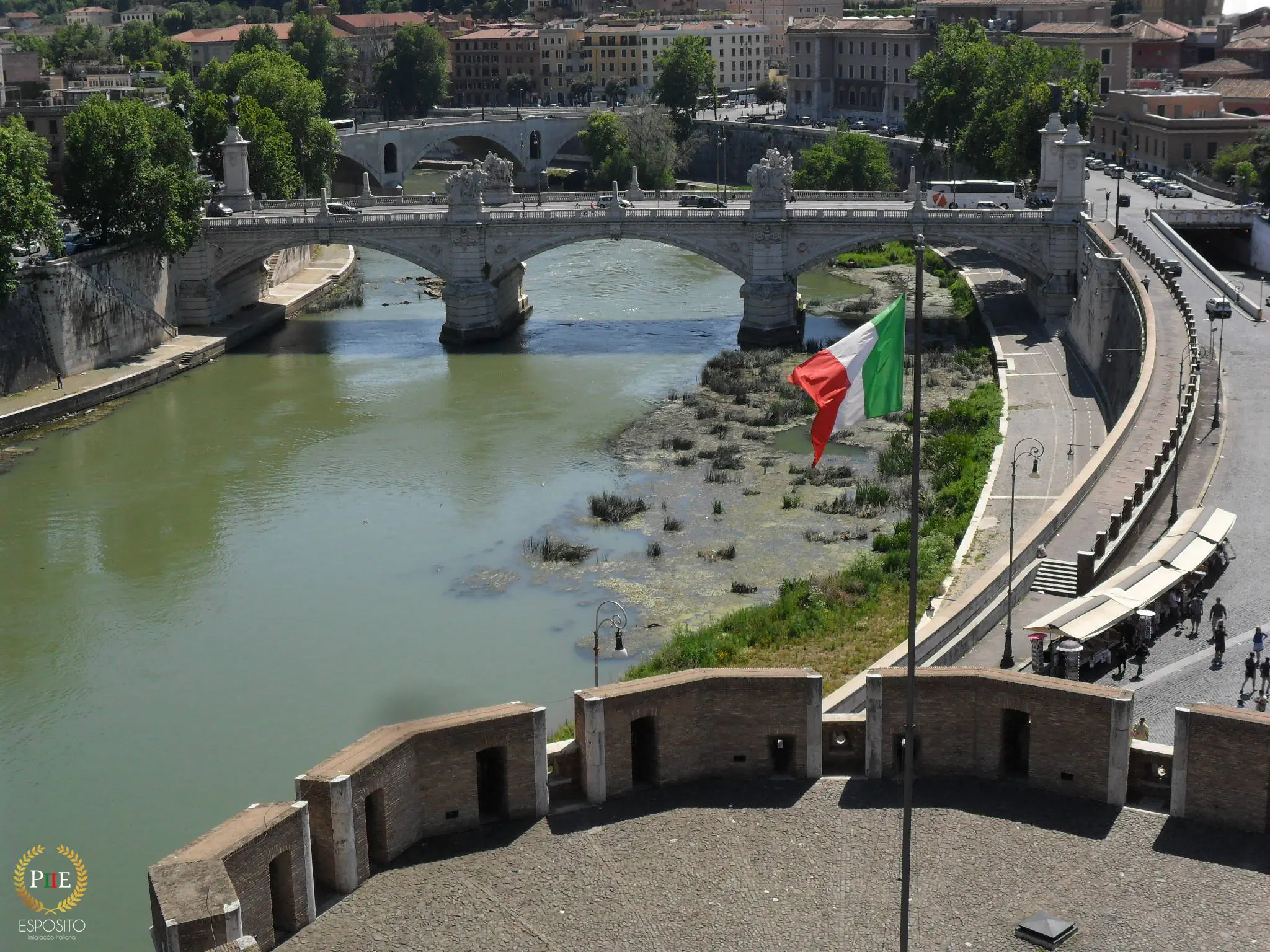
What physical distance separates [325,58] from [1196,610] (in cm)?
9732

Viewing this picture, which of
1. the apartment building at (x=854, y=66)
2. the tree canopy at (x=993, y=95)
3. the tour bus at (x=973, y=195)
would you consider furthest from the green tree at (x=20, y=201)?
the apartment building at (x=854, y=66)

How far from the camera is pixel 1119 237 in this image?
5453 cm

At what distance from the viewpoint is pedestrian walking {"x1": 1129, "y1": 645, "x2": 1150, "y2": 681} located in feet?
83.2

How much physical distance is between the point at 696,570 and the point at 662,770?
1572 cm

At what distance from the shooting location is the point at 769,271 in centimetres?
5550

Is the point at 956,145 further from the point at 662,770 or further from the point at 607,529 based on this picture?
the point at 662,770

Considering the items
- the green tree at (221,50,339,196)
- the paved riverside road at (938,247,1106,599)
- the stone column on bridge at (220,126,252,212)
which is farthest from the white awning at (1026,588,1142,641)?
the green tree at (221,50,339,196)

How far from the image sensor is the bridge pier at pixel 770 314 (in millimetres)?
54906

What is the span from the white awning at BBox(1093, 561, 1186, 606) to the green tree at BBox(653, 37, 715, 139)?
75.4 m

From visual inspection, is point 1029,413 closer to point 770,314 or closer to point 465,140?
point 770,314

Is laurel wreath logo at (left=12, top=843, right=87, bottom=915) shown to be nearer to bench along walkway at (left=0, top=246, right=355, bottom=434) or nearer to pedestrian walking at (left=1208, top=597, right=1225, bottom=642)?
pedestrian walking at (left=1208, top=597, right=1225, bottom=642)

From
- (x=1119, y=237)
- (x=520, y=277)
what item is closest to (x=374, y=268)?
(x=520, y=277)

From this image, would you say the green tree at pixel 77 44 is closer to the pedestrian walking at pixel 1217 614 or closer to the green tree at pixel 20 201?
the green tree at pixel 20 201

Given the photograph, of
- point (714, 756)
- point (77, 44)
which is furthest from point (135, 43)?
point (714, 756)
